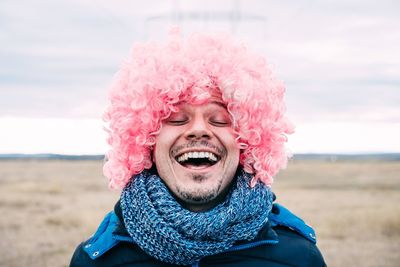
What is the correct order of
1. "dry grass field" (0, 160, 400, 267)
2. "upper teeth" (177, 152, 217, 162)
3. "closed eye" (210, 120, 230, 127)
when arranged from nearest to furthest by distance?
"upper teeth" (177, 152, 217, 162)
"closed eye" (210, 120, 230, 127)
"dry grass field" (0, 160, 400, 267)

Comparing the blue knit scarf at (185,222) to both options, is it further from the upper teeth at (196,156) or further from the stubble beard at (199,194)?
the upper teeth at (196,156)

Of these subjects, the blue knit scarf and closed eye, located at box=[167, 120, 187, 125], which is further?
closed eye, located at box=[167, 120, 187, 125]

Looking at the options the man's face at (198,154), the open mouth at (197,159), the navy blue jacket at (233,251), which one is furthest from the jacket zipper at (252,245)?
the open mouth at (197,159)

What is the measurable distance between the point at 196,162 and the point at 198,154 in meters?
0.14

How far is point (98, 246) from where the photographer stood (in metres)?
3.32

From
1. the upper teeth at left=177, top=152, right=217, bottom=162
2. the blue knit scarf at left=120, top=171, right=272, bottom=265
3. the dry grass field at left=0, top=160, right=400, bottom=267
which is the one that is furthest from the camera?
the dry grass field at left=0, top=160, right=400, bottom=267

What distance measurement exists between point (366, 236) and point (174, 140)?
12.6m

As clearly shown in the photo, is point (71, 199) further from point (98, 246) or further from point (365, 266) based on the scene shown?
point (98, 246)

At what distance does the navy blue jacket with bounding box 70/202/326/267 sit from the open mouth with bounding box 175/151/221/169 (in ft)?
1.40

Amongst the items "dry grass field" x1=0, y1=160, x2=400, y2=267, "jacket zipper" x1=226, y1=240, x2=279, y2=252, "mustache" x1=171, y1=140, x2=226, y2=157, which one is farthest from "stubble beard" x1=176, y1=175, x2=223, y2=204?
"dry grass field" x1=0, y1=160, x2=400, y2=267

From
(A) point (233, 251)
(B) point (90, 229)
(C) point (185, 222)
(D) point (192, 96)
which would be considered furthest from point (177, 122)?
(B) point (90, 229)

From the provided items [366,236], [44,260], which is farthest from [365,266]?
[44,260]

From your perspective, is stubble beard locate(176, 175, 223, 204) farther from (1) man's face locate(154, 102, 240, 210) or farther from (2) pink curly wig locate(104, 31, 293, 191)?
(2) pink curly wig locate(104, 31, 293, 191)

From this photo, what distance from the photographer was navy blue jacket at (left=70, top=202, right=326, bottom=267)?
10.7ft
